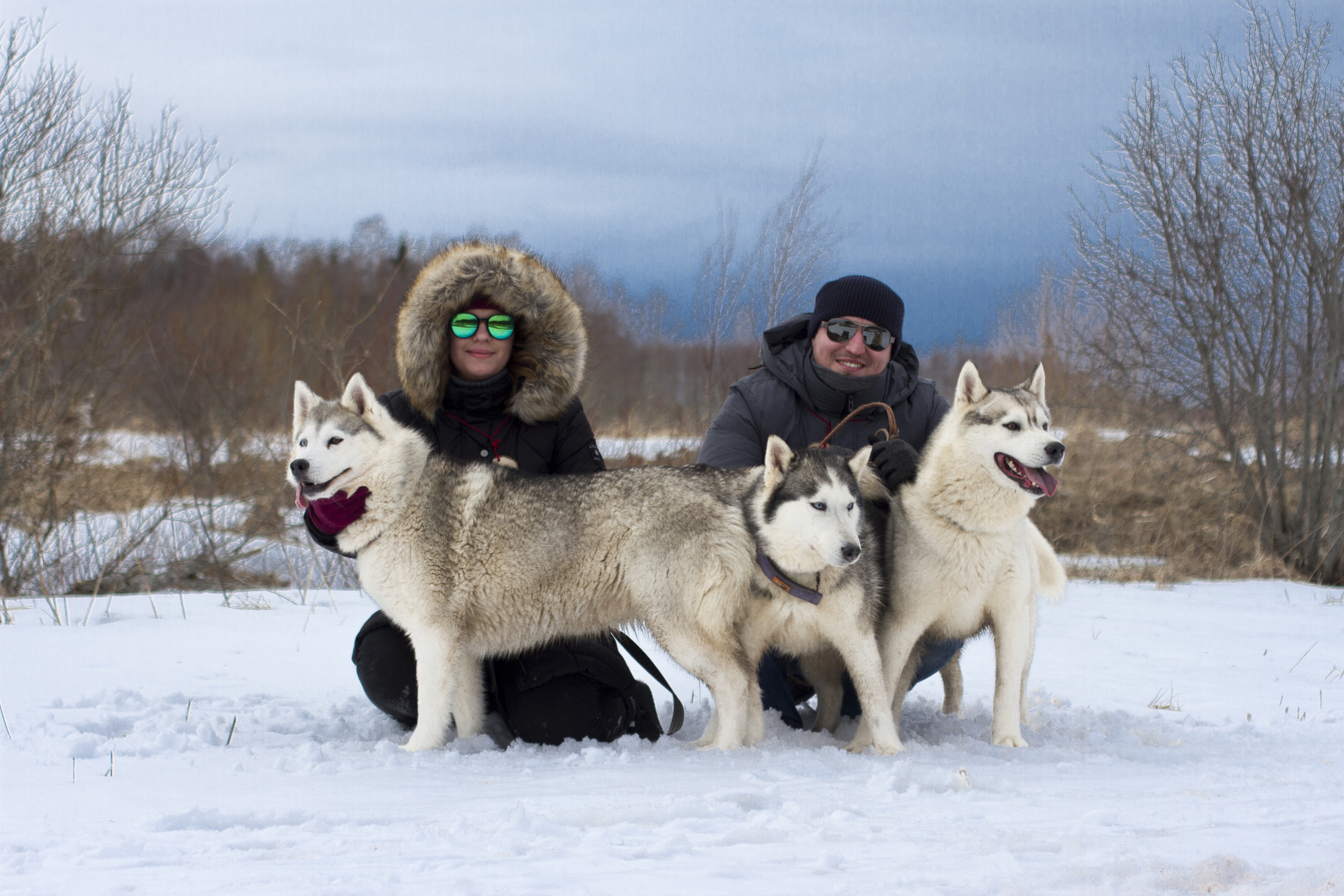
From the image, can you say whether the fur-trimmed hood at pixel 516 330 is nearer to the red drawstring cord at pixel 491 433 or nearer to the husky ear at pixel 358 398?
the red drawstring cord at pixel 491 433

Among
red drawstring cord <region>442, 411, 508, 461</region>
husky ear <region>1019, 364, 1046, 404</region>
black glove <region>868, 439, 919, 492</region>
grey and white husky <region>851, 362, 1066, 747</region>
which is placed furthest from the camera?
red drawstring cord <region>442, 411, 508, 461</region>

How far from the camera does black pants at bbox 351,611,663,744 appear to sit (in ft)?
13.3

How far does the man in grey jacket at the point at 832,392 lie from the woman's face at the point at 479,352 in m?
1.12

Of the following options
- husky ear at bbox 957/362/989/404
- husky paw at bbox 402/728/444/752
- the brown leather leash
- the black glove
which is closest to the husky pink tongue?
husky ear at bbox 957/362/989/404

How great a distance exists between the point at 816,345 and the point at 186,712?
3371 millimetres

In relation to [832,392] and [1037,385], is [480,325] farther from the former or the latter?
[1037,385]

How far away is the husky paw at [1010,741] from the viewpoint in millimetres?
3764

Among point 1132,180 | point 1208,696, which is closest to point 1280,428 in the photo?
point 1132,180

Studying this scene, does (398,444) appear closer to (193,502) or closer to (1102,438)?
(193,502)

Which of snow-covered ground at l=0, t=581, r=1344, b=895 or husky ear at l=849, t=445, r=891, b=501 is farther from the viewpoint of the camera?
husky ear at l=849, t=445, r=891, b=501

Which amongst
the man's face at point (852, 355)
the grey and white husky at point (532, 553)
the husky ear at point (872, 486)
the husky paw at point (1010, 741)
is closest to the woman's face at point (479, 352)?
the grey and white husky at point (532, 553)

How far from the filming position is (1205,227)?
10.3 metres

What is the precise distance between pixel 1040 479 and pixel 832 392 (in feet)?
4.18

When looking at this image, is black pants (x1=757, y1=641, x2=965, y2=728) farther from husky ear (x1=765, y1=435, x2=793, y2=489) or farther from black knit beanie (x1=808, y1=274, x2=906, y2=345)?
black knit beanie (x1=808, y1=274, x2=906, y2=345)
